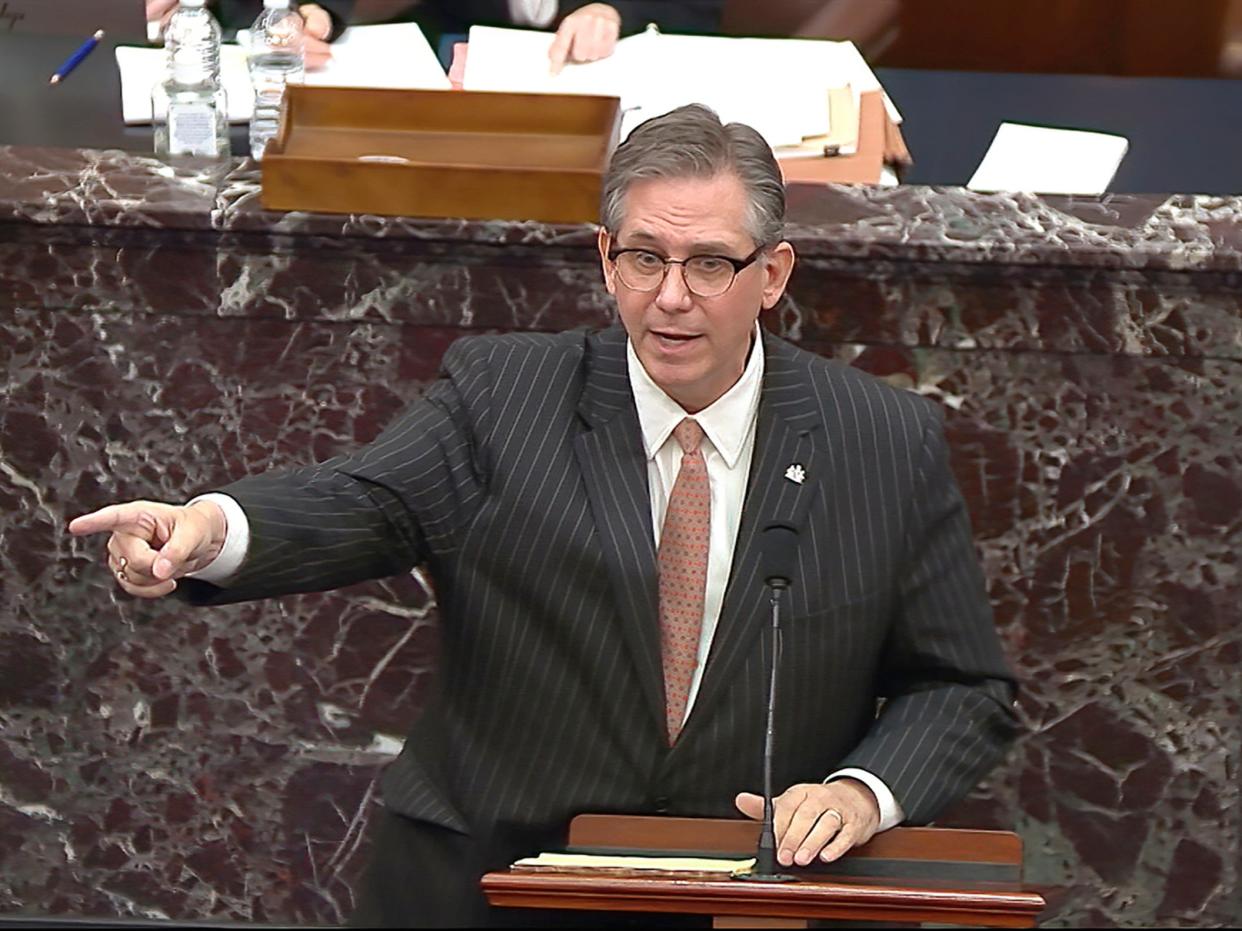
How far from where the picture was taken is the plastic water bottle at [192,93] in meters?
3.15

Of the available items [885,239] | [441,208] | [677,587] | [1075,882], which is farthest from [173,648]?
[1075,882]

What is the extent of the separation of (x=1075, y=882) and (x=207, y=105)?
5.77ft

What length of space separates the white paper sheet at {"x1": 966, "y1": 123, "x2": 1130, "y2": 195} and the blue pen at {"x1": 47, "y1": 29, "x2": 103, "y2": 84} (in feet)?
4.87

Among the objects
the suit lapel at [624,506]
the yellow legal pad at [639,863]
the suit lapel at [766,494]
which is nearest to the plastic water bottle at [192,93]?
the suit lapel at [624,506]

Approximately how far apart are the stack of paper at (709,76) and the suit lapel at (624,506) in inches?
31.8

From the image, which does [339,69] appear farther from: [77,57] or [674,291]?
[674,291]

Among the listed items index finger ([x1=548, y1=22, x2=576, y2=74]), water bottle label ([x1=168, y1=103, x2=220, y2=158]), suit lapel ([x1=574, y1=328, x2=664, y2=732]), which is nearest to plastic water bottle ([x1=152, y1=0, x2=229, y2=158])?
water bottle label ([x1=168, y1=103, x2=220, y2=158])

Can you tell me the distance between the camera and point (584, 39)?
3510 mm

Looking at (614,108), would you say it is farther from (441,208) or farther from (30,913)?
(30,913)

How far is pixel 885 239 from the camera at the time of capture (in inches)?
114

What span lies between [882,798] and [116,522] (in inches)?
34.7

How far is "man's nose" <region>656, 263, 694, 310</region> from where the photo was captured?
7.63 ft

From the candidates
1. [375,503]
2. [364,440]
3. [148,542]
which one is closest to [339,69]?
[364,440]

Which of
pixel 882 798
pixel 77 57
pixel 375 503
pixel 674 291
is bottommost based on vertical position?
pixel 882 798
